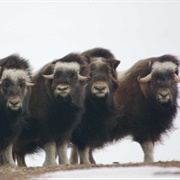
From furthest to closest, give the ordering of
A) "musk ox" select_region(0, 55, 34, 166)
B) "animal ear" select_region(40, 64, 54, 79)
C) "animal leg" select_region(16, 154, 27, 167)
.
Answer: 1. "animal leg" select_region(16, 154, 27, 167)
2. "animal ear" select_region(40, 64, 54, 79)
3. "musk ox" select_region(0, 55, 34, 166)

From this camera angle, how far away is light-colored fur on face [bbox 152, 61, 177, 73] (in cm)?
1426

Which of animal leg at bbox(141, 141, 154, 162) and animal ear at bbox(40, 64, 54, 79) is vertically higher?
animal ear at bbox(40, 64, 54, 79)

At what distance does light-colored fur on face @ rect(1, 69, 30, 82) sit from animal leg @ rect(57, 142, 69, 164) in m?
1.21

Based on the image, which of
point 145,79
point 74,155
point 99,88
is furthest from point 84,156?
point 145,79

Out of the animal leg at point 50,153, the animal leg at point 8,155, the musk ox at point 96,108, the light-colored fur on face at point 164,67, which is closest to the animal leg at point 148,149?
the musk ox at point 96,108

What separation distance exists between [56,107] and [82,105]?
1.46 feet

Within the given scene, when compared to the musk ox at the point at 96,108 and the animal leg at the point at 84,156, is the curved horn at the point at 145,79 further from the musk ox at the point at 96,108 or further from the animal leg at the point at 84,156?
the animal leg at the point at 84,156

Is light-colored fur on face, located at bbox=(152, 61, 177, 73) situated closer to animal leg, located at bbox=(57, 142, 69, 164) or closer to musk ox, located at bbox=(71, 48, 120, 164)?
musk ox, located at bbox=(71, 48, 120, 164)

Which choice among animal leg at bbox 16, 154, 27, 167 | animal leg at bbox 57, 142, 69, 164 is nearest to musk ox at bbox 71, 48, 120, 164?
animal leg at bbox 57, 142, 69, 164

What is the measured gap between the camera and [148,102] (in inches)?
578

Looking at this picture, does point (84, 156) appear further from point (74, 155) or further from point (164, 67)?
point (164, 67)

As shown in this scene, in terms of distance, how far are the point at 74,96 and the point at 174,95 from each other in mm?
1774

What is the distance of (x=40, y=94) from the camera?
1402cm

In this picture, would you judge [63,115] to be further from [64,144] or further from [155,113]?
[155,113]
